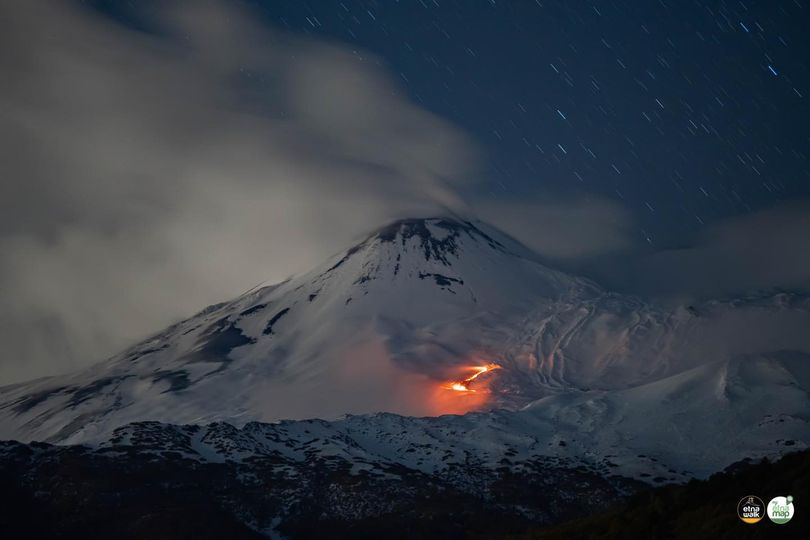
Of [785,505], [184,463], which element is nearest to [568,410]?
[184,463]

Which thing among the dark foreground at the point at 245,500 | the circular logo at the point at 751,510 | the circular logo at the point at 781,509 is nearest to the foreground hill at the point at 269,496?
the dark foreground at the point at 245,500

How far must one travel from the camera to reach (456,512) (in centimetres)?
12400

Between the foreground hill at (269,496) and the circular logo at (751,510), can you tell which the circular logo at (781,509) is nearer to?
the circular logo at (751,510)

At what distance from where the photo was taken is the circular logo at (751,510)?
2619 centimetres

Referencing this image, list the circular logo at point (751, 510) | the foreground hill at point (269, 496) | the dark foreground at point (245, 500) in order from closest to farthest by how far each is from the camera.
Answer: the circular logo at point (751, 510), the dark foreground at point (245, 500), the foreground hill at point (269, 496)

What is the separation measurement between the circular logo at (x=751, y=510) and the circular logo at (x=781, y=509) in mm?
382

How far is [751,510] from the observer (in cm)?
2673

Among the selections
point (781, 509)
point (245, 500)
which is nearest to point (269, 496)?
point (245, 500)

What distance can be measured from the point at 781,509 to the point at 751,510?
1.11 m

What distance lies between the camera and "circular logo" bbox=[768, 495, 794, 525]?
83.4ft

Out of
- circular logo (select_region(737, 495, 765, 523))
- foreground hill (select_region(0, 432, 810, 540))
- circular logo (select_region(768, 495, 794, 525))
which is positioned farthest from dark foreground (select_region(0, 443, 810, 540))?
circular logo (select_region(768, 495, 794, 525))

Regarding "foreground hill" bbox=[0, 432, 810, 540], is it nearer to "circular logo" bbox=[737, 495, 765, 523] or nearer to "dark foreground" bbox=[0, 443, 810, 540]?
"dark foreground" bbox=[0, 443, 810, 540]

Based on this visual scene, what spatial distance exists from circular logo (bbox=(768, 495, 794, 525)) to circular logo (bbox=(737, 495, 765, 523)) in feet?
1.25

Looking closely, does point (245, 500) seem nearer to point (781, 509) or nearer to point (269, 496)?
point (269, 496)
